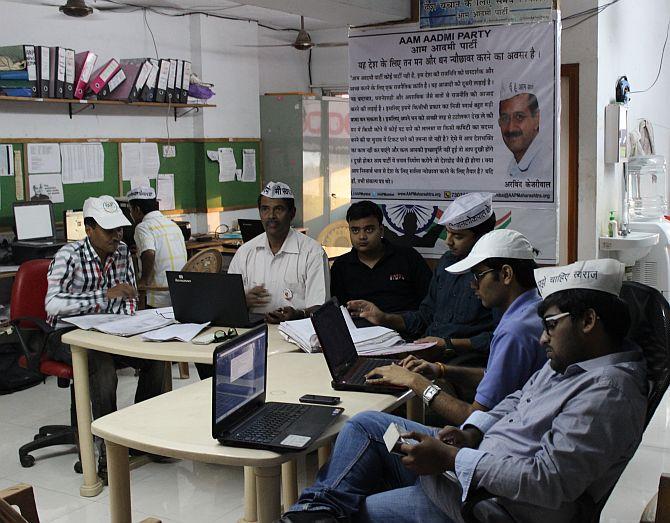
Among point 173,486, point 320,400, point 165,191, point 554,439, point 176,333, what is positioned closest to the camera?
point 554,439

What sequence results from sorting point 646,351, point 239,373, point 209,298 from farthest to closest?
point 209,298
point 239,373
point 646,351

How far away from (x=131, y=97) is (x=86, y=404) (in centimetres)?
378

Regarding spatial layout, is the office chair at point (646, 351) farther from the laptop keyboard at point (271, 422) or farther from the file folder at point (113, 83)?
the file folder at point (113, 83)

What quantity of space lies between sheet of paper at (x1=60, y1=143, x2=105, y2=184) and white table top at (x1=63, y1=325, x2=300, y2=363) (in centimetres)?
326

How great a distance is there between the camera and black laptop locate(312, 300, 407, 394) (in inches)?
109

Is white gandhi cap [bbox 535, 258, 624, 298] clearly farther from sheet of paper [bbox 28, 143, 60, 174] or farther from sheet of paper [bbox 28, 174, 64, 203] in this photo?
sheet of paper [bbox 28, 143, 60, 174]

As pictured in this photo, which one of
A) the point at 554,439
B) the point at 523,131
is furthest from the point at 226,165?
the point at 554,439

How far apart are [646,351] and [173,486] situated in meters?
2.39

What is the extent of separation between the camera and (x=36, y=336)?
4.09 m

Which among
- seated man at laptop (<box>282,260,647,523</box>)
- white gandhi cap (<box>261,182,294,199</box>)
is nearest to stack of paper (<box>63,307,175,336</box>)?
white gandhi cap (<box>261,182,294,199</box>)

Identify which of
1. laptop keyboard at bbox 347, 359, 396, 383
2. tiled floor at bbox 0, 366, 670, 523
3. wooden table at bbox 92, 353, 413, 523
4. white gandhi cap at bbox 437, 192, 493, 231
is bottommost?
tiled floor at bbox 0, 366, 670, 523

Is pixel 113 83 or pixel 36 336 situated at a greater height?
pixel 113 83

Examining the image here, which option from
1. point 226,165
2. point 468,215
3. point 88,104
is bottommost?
point 468,215

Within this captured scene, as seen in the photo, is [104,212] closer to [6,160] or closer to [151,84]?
[6,160]
